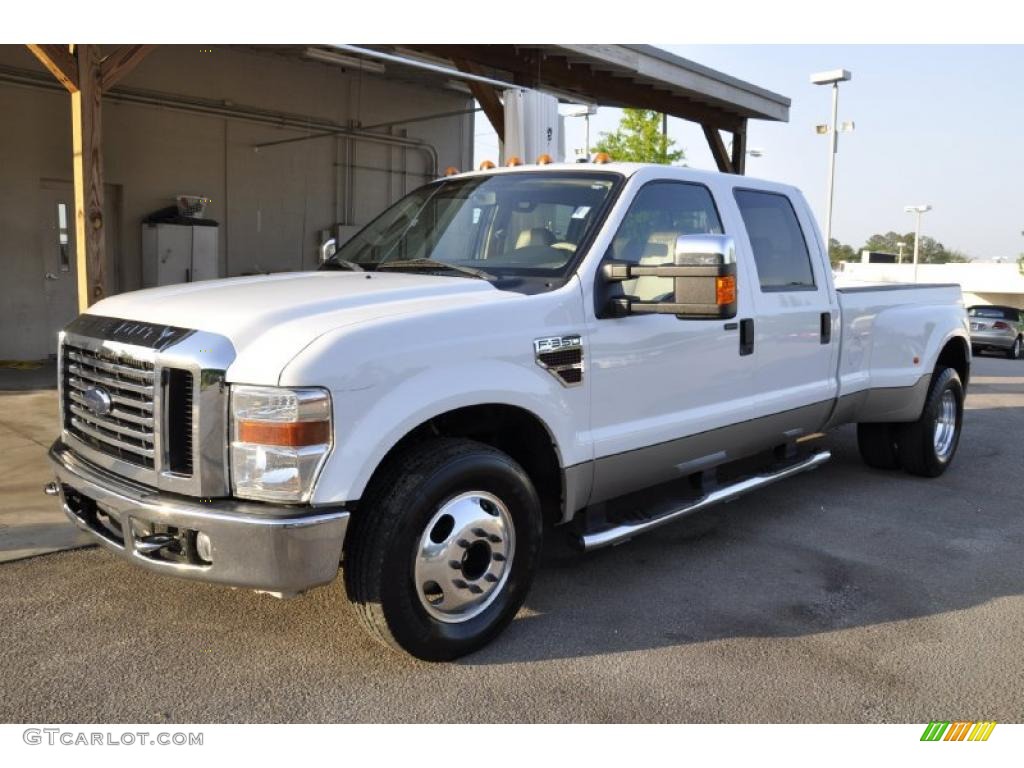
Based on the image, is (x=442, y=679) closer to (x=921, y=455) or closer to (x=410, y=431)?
(x=410, y=431)

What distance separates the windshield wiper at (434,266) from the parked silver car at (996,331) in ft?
69.7

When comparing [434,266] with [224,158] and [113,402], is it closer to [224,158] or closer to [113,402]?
[113,402]

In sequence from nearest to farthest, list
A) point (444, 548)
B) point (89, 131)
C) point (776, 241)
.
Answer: point (444, 548)
point (776, 241)
point (89, 131)

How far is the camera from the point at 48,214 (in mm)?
10922

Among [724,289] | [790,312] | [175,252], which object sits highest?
[175,252]

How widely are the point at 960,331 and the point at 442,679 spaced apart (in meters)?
5.09

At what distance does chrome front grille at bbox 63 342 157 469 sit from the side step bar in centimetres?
182

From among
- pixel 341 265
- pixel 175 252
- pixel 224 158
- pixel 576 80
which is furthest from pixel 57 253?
pixel 341 265

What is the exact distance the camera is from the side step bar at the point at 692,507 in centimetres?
385

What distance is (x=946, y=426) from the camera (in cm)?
666

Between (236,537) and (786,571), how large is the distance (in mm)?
2809

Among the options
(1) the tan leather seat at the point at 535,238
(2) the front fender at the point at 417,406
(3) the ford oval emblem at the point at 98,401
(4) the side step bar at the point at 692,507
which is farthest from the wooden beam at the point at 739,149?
(3) the ford oval emblem at the point at 98,401
